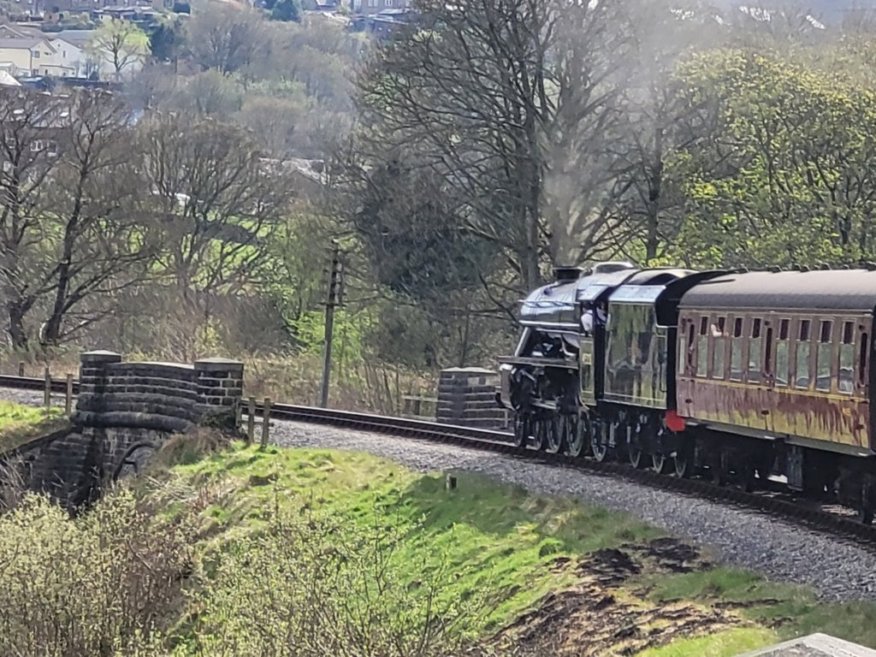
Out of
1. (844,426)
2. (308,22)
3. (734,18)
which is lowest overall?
(844,426)

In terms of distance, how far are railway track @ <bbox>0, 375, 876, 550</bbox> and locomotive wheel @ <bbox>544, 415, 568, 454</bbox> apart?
0.29 metres

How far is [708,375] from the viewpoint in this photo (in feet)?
60.1

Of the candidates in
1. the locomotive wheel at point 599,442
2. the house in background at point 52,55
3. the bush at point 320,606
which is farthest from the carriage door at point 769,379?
the house in background at point 52,55

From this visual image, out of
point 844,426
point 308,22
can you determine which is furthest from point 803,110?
point 308,22

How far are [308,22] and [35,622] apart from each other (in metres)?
170

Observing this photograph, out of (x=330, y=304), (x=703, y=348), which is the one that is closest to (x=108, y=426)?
(x=330, y=304)

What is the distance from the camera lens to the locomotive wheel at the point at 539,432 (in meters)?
23.3

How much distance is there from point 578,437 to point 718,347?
4394 mm

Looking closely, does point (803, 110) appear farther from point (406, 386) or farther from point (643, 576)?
point (643, 576)

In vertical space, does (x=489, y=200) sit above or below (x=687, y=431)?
above

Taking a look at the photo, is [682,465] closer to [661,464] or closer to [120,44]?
[661,464]

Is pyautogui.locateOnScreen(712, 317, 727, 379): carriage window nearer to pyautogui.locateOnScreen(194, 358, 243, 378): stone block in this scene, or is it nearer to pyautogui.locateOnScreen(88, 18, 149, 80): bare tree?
pyautogui.locateOnScreen(194, 358, 243, 378): stone block

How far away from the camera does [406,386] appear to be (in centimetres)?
3747

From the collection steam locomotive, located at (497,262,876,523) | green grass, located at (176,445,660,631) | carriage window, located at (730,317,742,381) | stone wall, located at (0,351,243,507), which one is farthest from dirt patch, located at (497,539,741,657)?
stone wall, located at (0,351,243,507)
